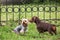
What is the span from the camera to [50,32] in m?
7.93

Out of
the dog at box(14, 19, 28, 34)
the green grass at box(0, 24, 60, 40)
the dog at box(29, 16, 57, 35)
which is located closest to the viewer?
the green grass at box(0, 24, 60, 40)

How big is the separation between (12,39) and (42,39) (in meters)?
0.82

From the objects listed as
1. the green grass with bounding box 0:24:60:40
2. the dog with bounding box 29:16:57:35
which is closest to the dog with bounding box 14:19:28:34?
the green grass with bounding box 0:24:60:40

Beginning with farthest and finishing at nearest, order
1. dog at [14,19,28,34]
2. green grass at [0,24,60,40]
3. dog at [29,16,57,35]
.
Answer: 1. dog at [29,16,57,35]
2. dog at [14,19,28,34]
3. green grass at [0,24,60,40]

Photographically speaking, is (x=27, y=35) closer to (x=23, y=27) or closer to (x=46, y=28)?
(x=23, y=27)

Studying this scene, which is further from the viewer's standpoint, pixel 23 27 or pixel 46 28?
pixel 46 28

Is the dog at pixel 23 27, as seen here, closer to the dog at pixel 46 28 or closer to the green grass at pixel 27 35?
Answer: the green grass at pixel 27 35

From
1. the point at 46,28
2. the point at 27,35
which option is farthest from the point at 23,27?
the point at 46,28

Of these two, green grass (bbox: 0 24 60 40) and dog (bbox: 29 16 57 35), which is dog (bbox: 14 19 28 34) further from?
dog (bbox: 29 16 57 35)

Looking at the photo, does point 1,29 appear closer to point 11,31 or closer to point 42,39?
point 11,31

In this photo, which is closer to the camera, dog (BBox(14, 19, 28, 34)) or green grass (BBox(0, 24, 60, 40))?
green grass (BBox(0, 24, 60, 40))

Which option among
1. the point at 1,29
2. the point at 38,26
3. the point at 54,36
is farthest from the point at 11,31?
the point at 54,36

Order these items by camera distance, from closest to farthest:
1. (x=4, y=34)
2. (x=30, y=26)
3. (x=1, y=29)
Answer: (x=4, y=34)
(x=1, y=29)
(x=30, y=26)

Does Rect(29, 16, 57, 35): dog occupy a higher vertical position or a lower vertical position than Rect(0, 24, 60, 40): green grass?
higher
